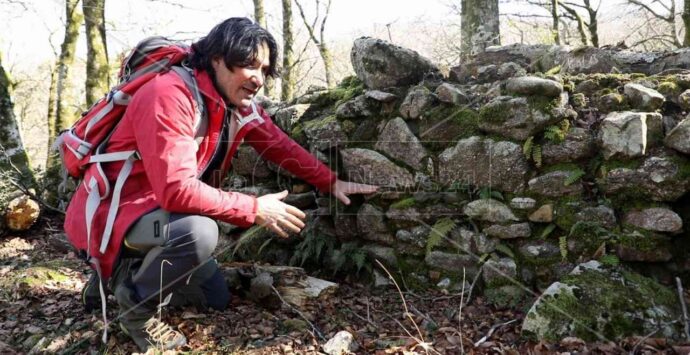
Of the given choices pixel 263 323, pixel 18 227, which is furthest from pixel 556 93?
pixel 18 227

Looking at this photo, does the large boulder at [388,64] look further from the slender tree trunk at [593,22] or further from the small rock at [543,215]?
the slender tree trunk at [593,22]

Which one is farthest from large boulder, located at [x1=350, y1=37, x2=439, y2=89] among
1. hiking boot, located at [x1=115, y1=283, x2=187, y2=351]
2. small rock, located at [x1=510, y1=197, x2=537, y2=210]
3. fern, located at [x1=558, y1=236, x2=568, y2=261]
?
hiking boot, located at [x1=115, y1=283, x2=187, y2=351]

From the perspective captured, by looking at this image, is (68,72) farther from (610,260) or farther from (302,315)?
(610,260)

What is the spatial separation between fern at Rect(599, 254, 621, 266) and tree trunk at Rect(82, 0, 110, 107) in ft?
33.5

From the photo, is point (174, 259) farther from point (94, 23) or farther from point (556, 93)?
point (94, 23)

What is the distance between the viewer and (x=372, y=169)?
4.46 meters

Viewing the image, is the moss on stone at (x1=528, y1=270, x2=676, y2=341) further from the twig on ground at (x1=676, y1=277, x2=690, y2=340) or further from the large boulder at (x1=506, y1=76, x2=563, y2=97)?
the large boulder at (x1=506, y1=76, x2=563, y2=97)

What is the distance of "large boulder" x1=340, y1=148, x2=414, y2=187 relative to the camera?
4.35 meters

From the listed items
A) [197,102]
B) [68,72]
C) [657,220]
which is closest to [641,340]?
[657,220]

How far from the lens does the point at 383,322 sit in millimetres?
3727

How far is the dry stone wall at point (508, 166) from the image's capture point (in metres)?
3.55

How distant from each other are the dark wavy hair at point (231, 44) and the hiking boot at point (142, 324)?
1.70 meters

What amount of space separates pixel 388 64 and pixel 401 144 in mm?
872

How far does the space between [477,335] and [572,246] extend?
1.06m
